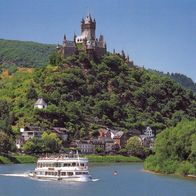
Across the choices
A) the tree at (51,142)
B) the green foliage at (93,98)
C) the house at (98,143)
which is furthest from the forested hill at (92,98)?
the tree at (51,142)

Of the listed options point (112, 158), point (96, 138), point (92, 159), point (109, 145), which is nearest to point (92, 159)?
point (92, 159)

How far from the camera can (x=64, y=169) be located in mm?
86312

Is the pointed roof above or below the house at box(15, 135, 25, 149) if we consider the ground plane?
above

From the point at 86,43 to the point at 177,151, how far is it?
10046 cm

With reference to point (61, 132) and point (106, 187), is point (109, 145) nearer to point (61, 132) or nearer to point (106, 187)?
point (61, 132)

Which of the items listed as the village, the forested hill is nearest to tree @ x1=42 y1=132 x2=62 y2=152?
the village

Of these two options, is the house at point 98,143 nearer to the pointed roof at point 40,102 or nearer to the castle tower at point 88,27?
the pointed roof at point 40,102

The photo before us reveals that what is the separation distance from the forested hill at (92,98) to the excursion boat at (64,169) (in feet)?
207

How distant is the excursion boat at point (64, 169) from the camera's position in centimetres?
8488

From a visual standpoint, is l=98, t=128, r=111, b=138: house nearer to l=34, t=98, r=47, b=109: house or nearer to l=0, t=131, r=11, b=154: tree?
l=34, t=98, r=47, b=109: house

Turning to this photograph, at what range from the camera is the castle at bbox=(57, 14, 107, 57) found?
187125mm

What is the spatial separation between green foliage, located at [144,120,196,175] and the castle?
91644 mm

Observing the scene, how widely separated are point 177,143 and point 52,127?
66871 millimetres

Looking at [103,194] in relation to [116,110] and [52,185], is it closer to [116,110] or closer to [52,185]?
[52,185]
